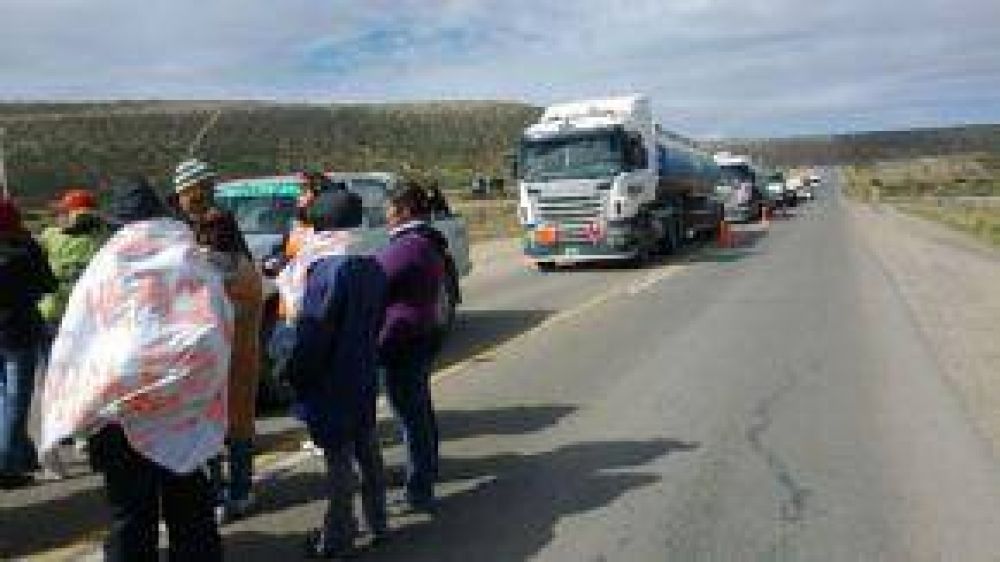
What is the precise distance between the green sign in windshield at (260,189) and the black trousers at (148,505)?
28.4 ft

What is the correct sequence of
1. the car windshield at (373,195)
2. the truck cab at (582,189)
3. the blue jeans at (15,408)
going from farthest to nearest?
the truck cab at (582,189), the car windshield at (373,195), the blue jeans at (15,408)

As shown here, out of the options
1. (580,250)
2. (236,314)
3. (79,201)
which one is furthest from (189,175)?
(580,250)

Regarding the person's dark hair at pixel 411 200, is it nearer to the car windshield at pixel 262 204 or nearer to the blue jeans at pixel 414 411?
the blue jeans at pixel 414 411

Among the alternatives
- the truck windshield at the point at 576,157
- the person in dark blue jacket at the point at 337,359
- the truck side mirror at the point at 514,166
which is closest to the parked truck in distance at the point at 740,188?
the truck side mirror at the point at 514,166

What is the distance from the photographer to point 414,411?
27.7ft

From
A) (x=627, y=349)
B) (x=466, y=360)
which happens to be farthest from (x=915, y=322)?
(x=466, y=360)

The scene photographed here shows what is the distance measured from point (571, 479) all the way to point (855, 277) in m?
17.3

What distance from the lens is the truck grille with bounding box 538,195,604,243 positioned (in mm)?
29031

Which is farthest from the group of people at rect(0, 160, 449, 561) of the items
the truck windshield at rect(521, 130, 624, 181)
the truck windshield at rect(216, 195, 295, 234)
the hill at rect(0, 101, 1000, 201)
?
the hill at rect(0, 101, 1000, 201)

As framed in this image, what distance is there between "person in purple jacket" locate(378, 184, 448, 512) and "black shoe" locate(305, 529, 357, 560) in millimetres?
985

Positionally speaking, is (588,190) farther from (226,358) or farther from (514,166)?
(226,358)

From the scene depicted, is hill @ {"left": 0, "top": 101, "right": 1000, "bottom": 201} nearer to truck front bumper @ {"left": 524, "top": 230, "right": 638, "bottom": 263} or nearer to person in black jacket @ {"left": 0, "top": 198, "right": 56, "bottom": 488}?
truck front bumper @ {"left": 524, "top": 230, "right": 638, "bottom": 263}

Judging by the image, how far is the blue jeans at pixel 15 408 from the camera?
31.2 ft

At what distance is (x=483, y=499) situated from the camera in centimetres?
864
